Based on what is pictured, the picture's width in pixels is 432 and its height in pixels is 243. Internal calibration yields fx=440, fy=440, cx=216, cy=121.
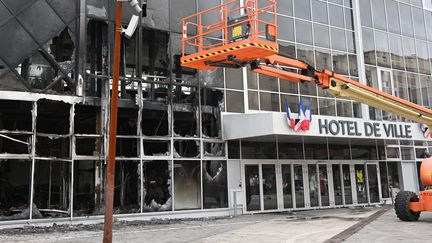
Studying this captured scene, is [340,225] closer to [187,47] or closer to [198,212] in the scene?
[198,212]

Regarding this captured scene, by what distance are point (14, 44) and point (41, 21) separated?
1301 millimetres

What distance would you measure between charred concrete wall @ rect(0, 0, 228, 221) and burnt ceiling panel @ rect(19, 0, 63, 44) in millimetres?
36

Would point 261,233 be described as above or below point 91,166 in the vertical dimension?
below

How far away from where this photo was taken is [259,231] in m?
13.9

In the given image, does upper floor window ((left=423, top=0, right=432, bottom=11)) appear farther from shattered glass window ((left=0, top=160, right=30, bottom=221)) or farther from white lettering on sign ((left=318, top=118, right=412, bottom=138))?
shattered glass window ((left=0, top=160, right=30, bottom=221))

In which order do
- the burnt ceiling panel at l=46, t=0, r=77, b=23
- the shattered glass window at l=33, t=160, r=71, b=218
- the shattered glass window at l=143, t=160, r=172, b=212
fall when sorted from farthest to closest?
the shattered glass window at l=143, t=160, r=172, b=212
the burnt ceiling panel at l=46, t=0, r=77, b=23
the shattered glass window at l=33, t=160, r=71, b=218

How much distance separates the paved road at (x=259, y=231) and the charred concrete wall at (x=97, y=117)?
1848mm

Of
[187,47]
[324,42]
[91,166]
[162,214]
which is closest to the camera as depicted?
[91,166]

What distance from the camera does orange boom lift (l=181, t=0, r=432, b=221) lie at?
A: 10.4 meters

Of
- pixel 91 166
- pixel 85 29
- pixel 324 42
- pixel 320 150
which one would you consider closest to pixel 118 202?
pixel 91 166

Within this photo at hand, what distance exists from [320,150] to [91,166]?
38.7ft

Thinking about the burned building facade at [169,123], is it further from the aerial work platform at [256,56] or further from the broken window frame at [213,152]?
the aerial work platform at [256,56]

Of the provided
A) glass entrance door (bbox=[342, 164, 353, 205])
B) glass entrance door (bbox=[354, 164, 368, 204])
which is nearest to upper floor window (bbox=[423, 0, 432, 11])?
glass entrance door (bbox=[354, 164, 368, 204])

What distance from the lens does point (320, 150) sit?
22516 millimetres
